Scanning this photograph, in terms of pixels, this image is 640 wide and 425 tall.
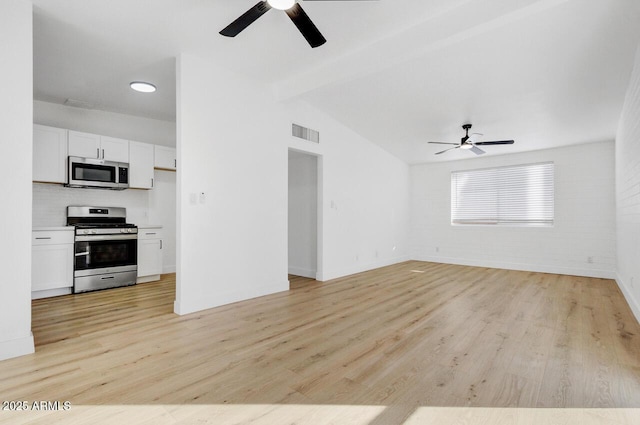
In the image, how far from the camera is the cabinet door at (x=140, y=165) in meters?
5.13

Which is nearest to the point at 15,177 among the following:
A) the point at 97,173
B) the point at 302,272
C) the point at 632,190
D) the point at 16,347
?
the point at 16,347

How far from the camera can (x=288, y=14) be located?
2.28 metres

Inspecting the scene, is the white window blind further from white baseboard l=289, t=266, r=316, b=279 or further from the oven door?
the oven door

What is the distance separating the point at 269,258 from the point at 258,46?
2.70m

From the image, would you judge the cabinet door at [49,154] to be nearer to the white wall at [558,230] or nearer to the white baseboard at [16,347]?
the white baseboard at [16,347]

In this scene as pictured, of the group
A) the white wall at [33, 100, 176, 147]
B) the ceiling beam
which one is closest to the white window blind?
the ceiling beam

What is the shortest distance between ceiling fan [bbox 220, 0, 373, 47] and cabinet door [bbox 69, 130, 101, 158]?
3.46 m

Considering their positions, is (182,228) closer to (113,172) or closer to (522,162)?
(113,172)

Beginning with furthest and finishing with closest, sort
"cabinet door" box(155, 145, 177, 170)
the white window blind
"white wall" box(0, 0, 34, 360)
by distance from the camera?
the white window blind, "cabinet door" box(155, 145, 177, 170), "white wall" box(0, 0, 34, 360)

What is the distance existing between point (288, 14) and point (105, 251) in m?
4.27

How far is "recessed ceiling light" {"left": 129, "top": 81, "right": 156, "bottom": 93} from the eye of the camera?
419 centimetres

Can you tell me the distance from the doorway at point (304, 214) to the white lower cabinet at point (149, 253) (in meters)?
2.30

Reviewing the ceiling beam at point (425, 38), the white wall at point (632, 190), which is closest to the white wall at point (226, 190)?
the ceiling beam at point (425, 38)

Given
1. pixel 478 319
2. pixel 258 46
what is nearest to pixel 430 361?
pixel 478 319
